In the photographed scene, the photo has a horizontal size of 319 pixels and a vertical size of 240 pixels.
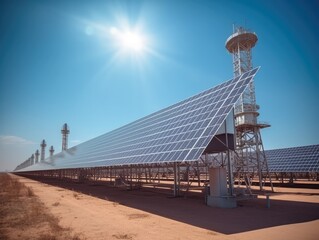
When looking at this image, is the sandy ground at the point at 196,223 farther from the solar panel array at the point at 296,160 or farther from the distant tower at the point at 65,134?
the distant tower at the point at 65,134

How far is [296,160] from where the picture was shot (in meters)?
36.8

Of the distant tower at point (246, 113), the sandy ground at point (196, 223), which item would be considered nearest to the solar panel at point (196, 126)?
the sandy ground at point (196, 223)

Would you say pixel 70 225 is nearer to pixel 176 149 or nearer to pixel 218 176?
pixel 176 149

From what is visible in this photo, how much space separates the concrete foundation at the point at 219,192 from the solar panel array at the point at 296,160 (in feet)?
68.6

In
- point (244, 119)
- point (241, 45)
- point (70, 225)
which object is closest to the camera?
point (70, 225)

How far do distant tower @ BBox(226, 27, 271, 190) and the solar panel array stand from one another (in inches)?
198

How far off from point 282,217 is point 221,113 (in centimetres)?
724

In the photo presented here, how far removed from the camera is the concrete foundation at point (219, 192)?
54.7 feet

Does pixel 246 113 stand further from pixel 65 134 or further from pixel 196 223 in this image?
pixel 65 134

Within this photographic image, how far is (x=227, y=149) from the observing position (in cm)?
1777

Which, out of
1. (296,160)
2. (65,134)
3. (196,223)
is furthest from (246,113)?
(65,134)

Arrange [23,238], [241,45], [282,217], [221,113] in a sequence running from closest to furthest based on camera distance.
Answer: [23,238], [282,217], [221,113], [241,45]

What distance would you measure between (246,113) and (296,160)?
12.7 m

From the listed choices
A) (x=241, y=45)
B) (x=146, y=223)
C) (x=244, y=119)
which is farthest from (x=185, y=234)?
(x=241, y=45)
